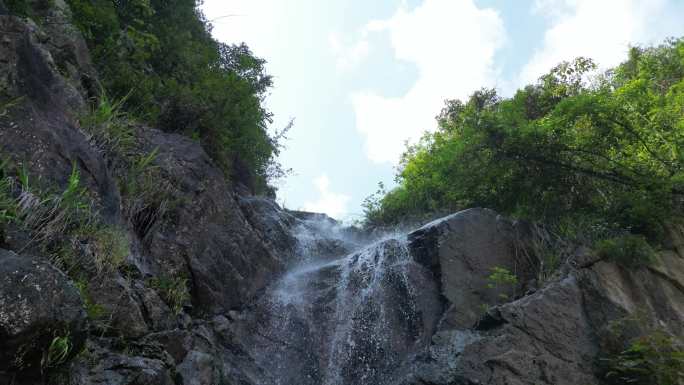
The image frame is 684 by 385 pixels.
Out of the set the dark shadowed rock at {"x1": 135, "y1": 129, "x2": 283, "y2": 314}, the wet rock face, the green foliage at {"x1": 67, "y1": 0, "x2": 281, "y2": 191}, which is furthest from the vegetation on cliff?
the wet rock face

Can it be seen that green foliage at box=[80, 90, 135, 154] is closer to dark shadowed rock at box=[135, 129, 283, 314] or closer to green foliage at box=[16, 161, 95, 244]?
dark shadowed rock at box=[135, 129, 283, 314]

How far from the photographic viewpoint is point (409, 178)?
57.8ft

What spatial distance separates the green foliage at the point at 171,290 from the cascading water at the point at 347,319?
1736 mm

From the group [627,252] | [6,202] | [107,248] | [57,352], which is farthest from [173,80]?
[627,252]

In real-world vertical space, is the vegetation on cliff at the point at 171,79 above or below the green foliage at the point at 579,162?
above

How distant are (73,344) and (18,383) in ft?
1.43

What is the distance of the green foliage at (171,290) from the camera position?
267 inches

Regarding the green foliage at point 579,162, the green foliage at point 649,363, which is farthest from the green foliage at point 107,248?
the green foliage at point 579,162

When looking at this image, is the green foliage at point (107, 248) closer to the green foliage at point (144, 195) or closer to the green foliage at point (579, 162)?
the green foliage at point (144, 195)

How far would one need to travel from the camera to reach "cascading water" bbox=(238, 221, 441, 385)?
8109mm

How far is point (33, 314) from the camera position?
3.54m

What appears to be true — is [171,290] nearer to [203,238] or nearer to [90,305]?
[203,238]

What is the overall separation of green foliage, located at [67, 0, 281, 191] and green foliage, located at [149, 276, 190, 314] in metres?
2.76

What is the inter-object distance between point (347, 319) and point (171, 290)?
342cm
